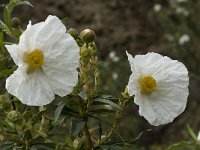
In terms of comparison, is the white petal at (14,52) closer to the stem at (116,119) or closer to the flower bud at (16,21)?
the stem at (116,119)

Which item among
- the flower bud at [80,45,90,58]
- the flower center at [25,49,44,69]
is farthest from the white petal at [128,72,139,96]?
the flower center at [25,49,44,69]

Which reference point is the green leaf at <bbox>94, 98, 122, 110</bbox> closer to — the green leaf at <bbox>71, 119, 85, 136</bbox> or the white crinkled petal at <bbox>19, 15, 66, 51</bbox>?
the green leaf at <bbox>71, 119, 85, 136</bbox>

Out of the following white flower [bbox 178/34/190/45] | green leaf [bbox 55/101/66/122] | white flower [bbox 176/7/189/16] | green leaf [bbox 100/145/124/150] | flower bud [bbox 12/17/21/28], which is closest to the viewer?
green leaf [bbox 55/101/66/122]

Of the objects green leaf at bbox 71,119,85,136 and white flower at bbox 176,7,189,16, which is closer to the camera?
green leaf at bbox 71,119,85,136

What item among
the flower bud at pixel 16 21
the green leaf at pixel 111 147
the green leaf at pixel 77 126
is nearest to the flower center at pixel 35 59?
the green leaf at pixel 77 126

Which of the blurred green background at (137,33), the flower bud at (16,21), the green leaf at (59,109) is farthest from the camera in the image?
the blurred green background at (137,33)

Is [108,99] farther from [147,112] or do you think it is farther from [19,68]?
[19,68]

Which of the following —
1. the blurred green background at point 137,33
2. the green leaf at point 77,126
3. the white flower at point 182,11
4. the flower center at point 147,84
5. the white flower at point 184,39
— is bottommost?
the blurred green background at point 137,33
